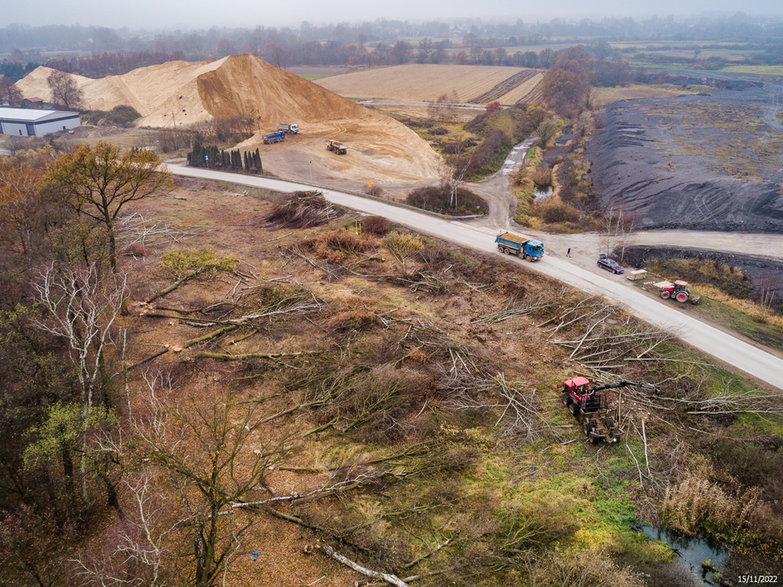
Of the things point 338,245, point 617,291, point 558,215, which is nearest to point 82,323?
point 338,245

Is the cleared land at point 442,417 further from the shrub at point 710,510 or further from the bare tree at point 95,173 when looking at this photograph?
the bare tree at point 95,173

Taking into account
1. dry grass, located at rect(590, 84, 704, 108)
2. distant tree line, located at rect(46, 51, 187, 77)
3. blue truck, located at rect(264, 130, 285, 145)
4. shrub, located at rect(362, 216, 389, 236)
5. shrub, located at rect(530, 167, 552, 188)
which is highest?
distant tree line, located at rect(46, 51, 187, 77)

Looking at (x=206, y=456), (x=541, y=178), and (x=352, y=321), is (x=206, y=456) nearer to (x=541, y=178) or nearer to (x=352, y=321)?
(x=352, y=321)

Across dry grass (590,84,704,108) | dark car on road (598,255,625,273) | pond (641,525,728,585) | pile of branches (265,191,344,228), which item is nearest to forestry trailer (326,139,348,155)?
pile of branches (265,191,344,228)

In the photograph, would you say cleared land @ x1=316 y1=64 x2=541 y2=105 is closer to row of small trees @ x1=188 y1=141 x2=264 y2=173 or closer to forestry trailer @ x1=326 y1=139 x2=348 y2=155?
forestry trailer @ x1=326 y1=139 x2=348 y2=155

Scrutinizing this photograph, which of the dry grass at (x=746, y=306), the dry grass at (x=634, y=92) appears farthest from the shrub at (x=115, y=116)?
the dry grass at (x=634, y=92)

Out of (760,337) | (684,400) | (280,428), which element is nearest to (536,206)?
(760,337)
